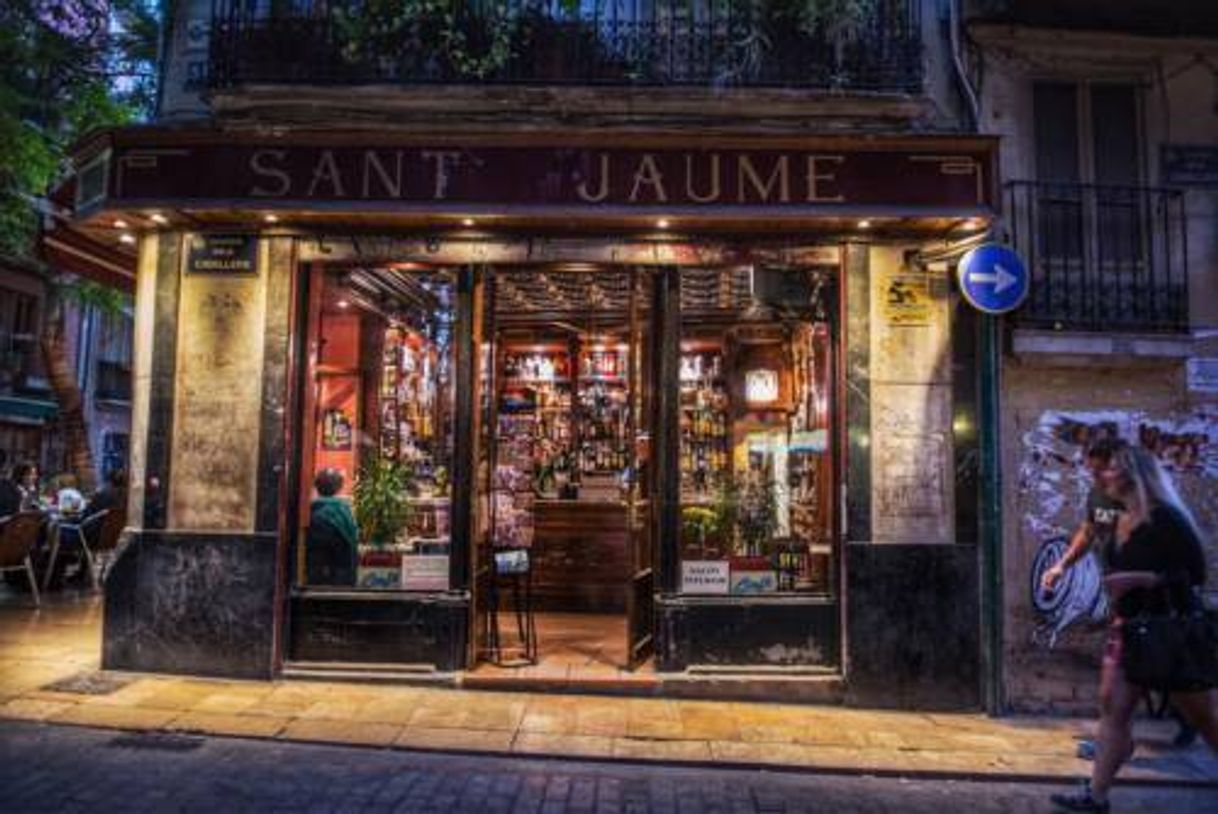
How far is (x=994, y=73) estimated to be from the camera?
8141 millimetres

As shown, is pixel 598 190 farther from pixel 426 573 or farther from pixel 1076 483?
pixel 1076 483

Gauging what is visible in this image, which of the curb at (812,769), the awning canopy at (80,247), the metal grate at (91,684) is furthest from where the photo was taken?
the awning canopy at (80,247)

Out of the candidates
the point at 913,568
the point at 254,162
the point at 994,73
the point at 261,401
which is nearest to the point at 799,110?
the point at 994,73

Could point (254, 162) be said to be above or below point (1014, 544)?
above

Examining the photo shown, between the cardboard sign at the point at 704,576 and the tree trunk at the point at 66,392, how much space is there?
1362 cm

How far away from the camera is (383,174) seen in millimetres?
7426

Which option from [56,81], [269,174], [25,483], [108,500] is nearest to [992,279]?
[269,174]

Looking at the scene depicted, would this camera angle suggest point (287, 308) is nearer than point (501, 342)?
Yes

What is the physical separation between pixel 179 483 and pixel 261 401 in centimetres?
96

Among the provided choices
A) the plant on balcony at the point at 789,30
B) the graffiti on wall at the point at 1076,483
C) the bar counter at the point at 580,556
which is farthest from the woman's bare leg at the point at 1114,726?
the bar counter at the point at 580,556

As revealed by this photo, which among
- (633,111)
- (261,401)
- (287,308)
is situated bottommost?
(261,401)

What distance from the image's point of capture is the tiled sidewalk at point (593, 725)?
246 inches

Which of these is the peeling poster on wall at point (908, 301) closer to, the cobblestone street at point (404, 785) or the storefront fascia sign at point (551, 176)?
the storefront fascia sign at point (551, 176)

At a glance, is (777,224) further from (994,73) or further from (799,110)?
→ (994,73)
